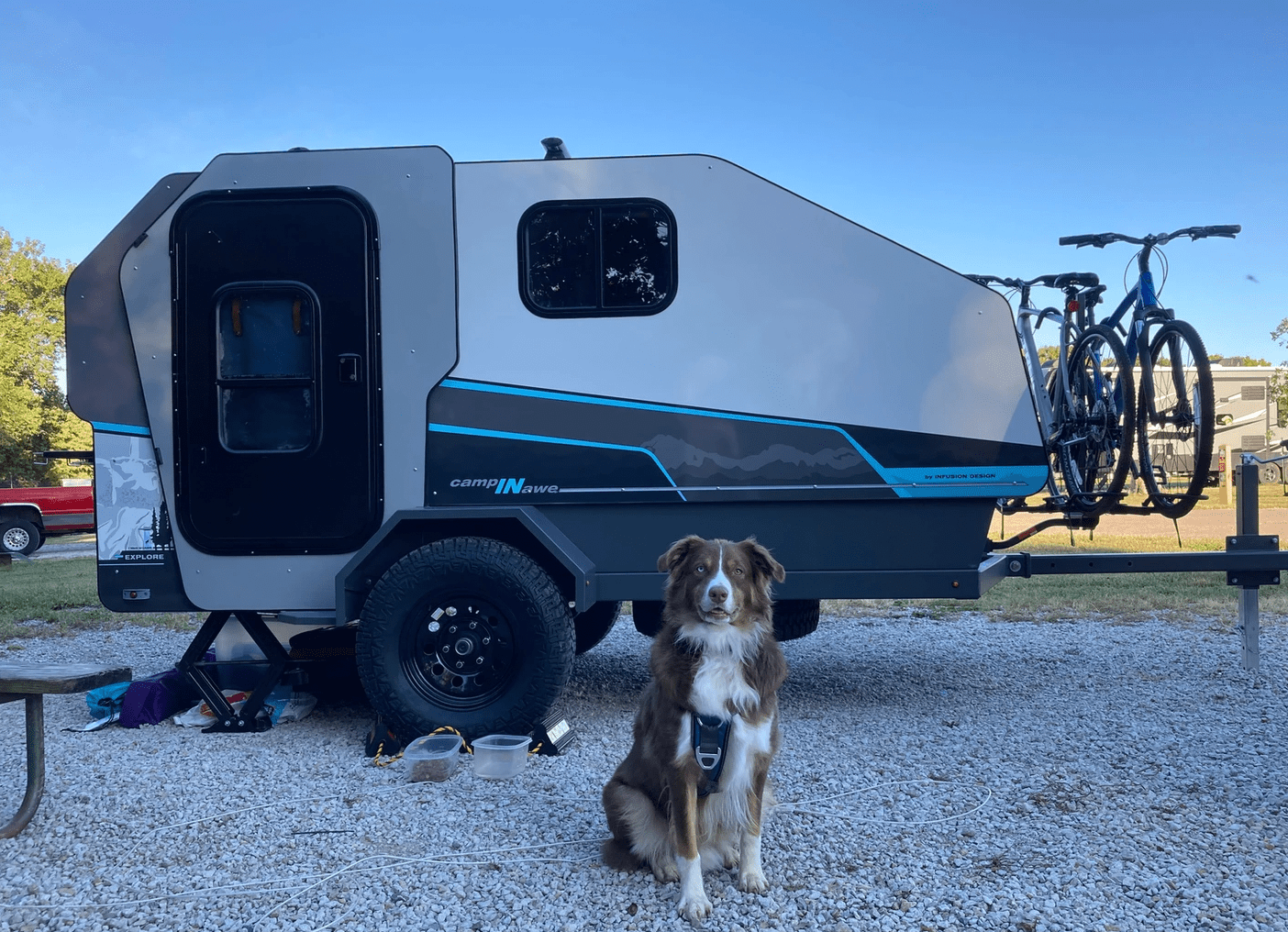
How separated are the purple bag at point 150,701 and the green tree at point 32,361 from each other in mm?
28780

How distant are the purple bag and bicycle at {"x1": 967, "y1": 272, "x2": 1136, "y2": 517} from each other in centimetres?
515

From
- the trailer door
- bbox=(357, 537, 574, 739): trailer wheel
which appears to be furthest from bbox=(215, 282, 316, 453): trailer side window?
bbox=(357, 537, 574, 739): trailer wheel

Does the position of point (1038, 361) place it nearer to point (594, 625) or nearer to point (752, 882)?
point (594, 625)

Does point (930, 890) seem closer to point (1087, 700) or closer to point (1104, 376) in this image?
point (1087, 700)

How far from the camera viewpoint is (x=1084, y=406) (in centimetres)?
611

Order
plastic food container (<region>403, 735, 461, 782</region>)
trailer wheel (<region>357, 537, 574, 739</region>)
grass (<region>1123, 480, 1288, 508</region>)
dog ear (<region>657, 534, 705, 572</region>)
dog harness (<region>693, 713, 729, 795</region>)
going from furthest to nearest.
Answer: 1. grass (<region>1123, 480, 1288, 508</region>)
2. trailer wheel (<region>357, 537, 574, 739</region>)
3. plastic food container (<region>403, 735, 461, 782</region>)
4. dog ear (<region>657, 534, 705, 572</region>)
5. dog harness (<region>693, 713, 729, 795</region>)

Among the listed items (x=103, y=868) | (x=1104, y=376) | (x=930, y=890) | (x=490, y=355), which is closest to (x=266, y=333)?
(x=490, y=355)

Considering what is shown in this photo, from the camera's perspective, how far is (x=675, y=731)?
10.6 feet

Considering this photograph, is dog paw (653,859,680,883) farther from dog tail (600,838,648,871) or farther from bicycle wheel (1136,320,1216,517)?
bicycle wheel (1136,320,1216,517)

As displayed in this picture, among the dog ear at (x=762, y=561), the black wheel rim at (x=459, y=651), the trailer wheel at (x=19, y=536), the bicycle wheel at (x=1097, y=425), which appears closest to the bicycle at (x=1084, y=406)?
the bicycle wheel at (x=1097, y=425)

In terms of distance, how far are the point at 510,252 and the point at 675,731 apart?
3.03m

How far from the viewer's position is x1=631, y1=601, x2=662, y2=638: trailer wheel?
620 centimetres

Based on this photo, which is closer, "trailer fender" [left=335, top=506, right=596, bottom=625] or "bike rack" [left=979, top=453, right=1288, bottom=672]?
"trailer fender" [left=335, top=506, right=596, bottom=625]

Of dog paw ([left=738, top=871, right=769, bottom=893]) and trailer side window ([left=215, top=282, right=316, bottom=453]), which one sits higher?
trailer side window ([left=215, top=282, right=316, bottom=453])
